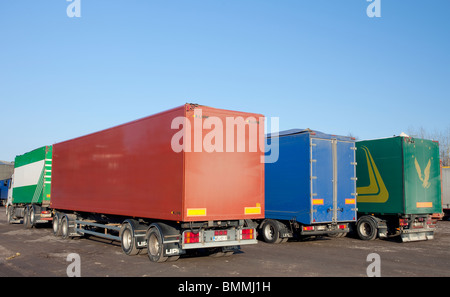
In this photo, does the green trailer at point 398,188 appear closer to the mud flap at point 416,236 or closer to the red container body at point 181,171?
the mud flap at point 416,236

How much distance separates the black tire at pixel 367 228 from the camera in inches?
630

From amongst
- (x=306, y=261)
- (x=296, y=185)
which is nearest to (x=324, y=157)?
(x=296, y=185)

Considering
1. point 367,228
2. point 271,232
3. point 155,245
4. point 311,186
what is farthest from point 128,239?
point 367,228

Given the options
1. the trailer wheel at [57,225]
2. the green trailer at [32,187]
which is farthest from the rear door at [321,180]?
the green trailer at [32,187]

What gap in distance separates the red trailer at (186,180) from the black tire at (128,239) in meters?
0.03

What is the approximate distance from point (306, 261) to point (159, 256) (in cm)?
378

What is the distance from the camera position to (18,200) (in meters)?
23.2

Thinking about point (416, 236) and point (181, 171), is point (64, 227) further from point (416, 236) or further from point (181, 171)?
point (416, 236)

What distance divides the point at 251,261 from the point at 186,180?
9.55ft

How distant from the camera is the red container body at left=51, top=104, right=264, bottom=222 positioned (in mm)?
9742

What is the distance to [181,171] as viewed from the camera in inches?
379

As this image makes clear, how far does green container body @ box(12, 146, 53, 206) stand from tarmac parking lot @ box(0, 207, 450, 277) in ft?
16.0

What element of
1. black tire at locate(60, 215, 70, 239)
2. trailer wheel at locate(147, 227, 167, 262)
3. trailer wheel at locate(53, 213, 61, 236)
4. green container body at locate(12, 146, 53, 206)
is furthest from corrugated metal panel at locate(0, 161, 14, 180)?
trailer wheel at locate(147, 227, 167, 262)
